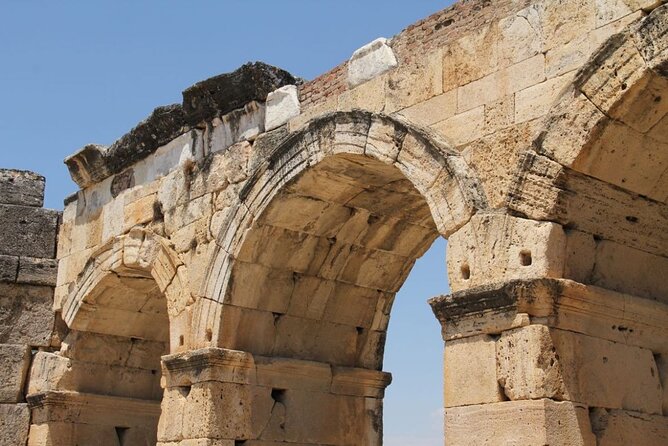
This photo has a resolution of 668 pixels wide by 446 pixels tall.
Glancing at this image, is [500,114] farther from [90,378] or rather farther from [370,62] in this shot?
[90,378]

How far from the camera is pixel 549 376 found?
532 cm

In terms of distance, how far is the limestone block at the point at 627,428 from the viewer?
5.53 meters

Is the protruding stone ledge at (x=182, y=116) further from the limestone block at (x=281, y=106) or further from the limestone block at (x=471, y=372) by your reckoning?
the limestone block at (x=471, y=372)

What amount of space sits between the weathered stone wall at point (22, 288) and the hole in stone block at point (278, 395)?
327 centimetres

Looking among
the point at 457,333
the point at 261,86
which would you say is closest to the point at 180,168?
the point at 261,86

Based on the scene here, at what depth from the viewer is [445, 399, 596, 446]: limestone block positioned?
5238 millimetres

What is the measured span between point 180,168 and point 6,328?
2990mm

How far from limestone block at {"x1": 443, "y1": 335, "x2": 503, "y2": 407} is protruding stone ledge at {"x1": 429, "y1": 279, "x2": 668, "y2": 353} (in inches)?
2.5

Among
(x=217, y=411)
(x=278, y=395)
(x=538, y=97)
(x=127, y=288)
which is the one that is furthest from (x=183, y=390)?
(x=538, y=97)

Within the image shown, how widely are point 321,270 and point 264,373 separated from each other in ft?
3.38

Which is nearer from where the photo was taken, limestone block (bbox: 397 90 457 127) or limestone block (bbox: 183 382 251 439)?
limestone block (bbox: 397 90 457 127)

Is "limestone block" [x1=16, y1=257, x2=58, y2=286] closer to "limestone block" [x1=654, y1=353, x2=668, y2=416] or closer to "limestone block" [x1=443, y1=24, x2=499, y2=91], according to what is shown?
"limestone block" [x1=443, y1=24, x2=499, y2=91]

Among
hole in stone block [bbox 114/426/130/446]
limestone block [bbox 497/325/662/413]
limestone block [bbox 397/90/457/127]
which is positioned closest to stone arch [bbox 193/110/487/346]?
limestone block [bbox 397/90/457/127]

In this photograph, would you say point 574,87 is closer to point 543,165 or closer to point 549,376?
point 543,165
